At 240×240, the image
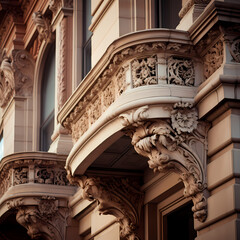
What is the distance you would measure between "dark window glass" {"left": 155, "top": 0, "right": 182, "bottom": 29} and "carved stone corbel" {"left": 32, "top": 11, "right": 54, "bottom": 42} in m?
7.38

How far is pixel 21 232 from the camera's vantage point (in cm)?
2131

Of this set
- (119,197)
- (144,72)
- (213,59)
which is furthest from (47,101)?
(213,59)

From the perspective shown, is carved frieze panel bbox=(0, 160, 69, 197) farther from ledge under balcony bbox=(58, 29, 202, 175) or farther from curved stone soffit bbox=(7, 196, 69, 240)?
ledge under balcony bbox=(58, 29, 202, 175)

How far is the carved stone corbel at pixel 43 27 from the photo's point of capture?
21328 mm

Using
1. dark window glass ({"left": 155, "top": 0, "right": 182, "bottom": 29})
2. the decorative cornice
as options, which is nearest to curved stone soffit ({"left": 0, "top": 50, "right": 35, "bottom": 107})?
dark window glass ({"left": 155, "top": 0, "right": 182, "bottom": 29})

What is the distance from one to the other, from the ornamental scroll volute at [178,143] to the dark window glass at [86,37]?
7.49 m

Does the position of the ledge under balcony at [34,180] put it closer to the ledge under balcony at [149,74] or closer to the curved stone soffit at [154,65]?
the ledge under balcony at [149,74]

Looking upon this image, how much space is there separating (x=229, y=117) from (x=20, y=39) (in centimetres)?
1419

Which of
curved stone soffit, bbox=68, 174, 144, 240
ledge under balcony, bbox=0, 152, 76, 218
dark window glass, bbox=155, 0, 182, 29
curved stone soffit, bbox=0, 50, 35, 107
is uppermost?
curved stone soffit, bbox=0, 50, 35, 107

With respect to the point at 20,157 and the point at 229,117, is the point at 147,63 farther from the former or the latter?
the point at 20,157

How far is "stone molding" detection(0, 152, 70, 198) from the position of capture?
58.3ft

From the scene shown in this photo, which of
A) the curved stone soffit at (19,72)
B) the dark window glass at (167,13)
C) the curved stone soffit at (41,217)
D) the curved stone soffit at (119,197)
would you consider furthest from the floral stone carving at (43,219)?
the curved stone soffit at (19,72)

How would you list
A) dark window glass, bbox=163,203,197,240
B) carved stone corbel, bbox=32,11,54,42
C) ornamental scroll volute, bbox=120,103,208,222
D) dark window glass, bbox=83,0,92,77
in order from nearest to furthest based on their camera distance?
ornamental scroll volute, bbox=120,103,208,222 < dark window glass, bbox=163,203,197,240 < dark window glass, bbox=83,0,92,77 < carved stone corbel, bbox=32,11,54,42

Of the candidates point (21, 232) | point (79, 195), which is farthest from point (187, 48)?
point (21, 232)
